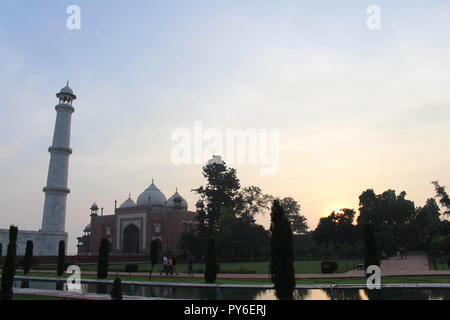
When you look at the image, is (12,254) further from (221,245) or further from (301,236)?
(301,236)

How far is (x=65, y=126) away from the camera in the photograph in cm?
4753

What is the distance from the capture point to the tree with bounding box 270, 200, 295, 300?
12.8 m

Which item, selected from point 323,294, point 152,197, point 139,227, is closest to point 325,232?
point 139,227

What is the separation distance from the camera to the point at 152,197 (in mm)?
64500

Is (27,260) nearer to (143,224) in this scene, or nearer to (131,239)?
(143,224)

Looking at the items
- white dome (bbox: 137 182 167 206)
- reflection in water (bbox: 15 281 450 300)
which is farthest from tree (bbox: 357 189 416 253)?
reflection in water (bbox: 15 281 450 300)

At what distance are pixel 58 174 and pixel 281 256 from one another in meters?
40.2

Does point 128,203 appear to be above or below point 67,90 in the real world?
below

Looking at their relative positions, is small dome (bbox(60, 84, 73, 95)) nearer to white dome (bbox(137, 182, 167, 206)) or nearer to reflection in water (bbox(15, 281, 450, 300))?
white dome (bbox(137, 182, 167, 206))

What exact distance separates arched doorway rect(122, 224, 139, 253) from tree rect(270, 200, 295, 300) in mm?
50233

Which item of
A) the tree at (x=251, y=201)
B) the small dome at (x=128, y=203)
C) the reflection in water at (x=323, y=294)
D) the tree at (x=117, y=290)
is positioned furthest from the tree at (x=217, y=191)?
the tree at (x=117, y=290)

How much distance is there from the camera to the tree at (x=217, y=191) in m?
48.1
